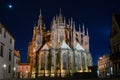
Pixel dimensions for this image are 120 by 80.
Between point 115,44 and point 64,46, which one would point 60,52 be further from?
point 115,44

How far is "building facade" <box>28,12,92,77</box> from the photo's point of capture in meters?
95.1

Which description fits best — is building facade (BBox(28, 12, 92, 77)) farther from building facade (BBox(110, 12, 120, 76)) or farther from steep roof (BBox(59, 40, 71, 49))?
building facade (BBox(110, 12, 120, 76))

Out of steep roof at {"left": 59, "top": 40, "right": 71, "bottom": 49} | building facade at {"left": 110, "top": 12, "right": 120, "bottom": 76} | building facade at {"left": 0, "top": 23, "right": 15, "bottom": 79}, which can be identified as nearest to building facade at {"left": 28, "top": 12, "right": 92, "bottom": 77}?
steep roof at {"left": 59, "top": 40, "right": 71, "bottom": 49}

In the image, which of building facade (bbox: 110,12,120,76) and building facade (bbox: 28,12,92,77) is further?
building facade (bbox: 28,12,92,77)

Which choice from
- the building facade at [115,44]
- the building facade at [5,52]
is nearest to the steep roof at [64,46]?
the building facade at [5,52]

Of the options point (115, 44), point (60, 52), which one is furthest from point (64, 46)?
point (115, 44)

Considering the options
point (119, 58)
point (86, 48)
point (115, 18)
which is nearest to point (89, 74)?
point (119, 58)

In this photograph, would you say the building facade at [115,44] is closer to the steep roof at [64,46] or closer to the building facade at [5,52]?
the building facade at [5,52]

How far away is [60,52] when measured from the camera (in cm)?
9656

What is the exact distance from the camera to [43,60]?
9806cm

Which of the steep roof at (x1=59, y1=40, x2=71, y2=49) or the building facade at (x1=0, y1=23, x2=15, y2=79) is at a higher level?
the steep roof at (x1=59, y1=40, x2=71, y2=49)

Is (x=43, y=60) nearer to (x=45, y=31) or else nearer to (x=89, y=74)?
(x=45, y=31)

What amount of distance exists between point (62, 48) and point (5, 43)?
156 ft

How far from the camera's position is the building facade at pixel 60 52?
312 ft
